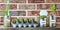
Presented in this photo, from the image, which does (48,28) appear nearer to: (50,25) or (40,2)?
(50,25)

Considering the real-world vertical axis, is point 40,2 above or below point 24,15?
above

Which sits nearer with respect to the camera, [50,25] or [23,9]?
[50,25]

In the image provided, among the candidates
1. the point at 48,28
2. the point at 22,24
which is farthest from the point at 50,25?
the point at 22,24

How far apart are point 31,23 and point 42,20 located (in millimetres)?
169

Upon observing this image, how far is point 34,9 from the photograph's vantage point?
285 cm

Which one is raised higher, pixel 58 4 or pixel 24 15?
pixel 58 4

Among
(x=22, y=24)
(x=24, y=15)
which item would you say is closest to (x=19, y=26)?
(x=22, y=24)

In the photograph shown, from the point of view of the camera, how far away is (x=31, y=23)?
207 cm

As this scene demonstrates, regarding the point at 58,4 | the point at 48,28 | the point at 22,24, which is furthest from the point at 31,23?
Result: the point at 58,4

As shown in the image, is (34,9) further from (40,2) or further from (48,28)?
(48,28)

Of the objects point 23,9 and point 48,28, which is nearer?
point 48,28

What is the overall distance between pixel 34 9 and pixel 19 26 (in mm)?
893

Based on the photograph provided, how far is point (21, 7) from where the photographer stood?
284 centimetres

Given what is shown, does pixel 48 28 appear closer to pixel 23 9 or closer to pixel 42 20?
pixel 42 20
